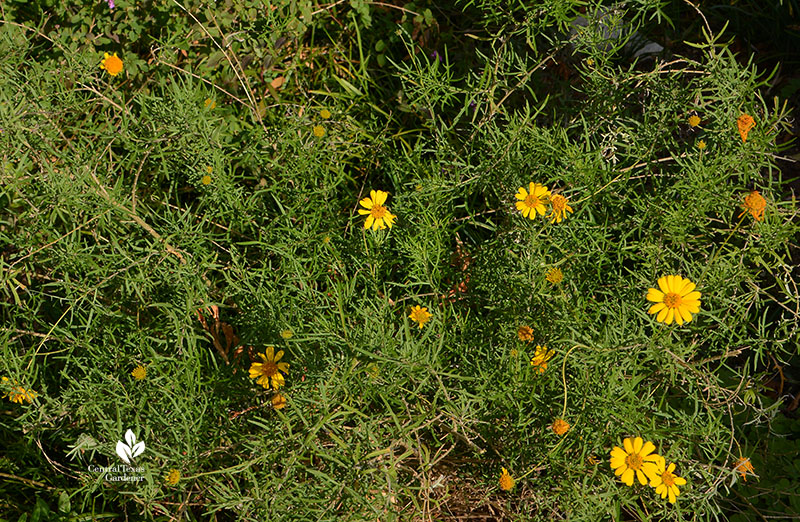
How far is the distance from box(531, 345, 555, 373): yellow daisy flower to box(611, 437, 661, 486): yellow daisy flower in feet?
1.05

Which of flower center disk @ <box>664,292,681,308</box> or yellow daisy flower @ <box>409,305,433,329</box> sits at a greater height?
flower center disk @ <box>664,292,681,308</box>

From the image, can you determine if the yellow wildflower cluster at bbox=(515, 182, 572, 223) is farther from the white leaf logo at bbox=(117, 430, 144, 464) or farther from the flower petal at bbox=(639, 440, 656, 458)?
the white leaf logo at bbox=(117, 430, 144, 464)

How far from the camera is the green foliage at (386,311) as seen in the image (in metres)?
1.89

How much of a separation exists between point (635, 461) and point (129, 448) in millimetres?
1405

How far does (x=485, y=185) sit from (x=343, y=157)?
30.4 inches

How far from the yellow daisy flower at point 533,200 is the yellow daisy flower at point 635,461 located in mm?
692

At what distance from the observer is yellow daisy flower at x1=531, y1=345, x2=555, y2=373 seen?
196cm

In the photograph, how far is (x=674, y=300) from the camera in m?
1.75

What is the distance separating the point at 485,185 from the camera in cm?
233

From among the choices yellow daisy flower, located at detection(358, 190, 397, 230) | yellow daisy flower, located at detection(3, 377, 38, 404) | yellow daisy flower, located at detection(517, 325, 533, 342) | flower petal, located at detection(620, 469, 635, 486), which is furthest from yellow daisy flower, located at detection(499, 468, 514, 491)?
yellow daisy flower, located at detection(3, 377, 38, 404)

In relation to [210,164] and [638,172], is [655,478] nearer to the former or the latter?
[638,172]

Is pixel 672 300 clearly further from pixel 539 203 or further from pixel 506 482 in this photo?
pixel 506 482

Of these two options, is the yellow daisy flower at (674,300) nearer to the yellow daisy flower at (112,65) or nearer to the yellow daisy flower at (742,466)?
the yellow daisy flower at (742,466)

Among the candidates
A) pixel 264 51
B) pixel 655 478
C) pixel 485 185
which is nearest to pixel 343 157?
pixel 264 51
